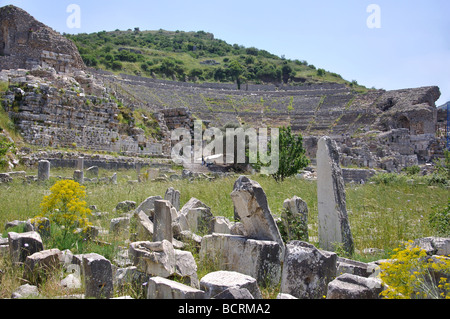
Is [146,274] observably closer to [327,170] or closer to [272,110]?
[327,170]

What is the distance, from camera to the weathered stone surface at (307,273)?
3535 millimetres

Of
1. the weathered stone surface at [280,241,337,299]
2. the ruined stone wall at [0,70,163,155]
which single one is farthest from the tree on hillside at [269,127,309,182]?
the weathered stone surface at [280,241,337,299]

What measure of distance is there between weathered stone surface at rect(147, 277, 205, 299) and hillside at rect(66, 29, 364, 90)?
71.9 m

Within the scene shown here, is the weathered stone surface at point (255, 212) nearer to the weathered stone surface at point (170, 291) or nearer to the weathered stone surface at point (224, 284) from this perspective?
the weathered stone surface at point (224, 284)

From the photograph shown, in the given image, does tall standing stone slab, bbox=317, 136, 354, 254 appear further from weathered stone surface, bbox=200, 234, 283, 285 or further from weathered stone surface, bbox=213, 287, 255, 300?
weathered stone surface, bbox=213, 287, 255, 300

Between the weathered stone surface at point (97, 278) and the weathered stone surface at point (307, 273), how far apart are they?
5.85 feet

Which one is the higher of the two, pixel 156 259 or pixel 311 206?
pixel 156 259

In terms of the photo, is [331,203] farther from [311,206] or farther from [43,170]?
[43,170]

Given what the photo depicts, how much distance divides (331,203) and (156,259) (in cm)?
301

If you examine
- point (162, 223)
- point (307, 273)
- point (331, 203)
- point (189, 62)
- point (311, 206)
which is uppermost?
point (189, 62)

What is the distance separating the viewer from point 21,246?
3.94m

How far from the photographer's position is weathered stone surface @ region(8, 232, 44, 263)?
3891 millimetres

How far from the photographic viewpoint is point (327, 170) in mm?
5578
